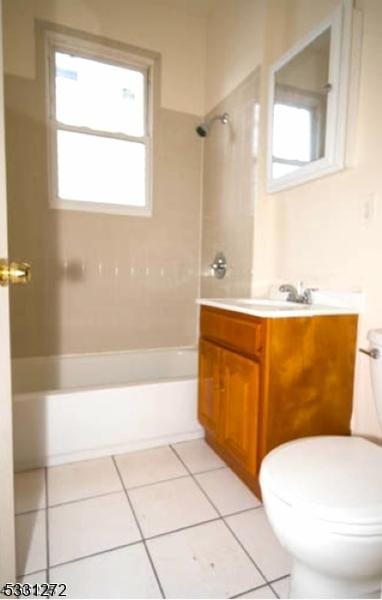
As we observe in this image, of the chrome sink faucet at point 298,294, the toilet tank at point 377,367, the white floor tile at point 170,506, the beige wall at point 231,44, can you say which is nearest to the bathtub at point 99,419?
the white floor tile at point 170,506

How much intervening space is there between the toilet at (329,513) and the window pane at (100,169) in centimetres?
201

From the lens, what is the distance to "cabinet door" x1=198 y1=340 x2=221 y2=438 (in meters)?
1.58

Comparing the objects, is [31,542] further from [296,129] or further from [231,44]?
[231,44]

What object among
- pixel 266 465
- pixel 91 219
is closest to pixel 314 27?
pixel 91 219

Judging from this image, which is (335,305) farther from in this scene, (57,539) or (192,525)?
(57,539)

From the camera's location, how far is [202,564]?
1074mm

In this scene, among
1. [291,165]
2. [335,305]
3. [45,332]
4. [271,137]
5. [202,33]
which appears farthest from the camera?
[202,33]

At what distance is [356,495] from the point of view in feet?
2.49

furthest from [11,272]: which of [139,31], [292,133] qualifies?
[139,31]

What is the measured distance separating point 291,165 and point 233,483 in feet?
5.08

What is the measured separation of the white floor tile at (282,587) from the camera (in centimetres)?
98

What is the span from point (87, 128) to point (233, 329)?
1.78 meters

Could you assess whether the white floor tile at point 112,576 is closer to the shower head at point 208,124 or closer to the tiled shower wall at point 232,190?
the tiled shower wall at point 232,190

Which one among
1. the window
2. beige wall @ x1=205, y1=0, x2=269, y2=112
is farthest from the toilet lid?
beige wall @ x1=205, y1=0, x2=269, y2=112
